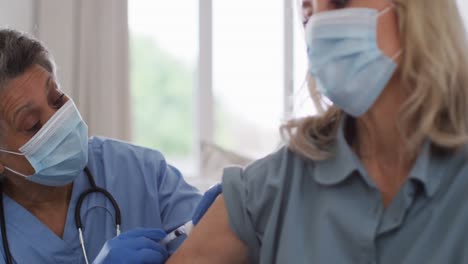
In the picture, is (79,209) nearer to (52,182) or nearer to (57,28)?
(52,182)

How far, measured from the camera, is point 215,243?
3.99 ft

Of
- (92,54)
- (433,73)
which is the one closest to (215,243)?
(433,73)

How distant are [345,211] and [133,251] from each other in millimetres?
468

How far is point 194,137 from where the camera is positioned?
→ 365cm

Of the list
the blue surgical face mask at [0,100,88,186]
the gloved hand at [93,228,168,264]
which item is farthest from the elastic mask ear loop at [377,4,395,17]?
the blue surgical face mask at [0,100,88,186]

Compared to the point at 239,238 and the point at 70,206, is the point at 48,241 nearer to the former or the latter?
the point at 70,206

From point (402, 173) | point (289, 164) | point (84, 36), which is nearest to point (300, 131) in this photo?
point (289, 164)

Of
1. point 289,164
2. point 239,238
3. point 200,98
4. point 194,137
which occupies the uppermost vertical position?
point 289,164

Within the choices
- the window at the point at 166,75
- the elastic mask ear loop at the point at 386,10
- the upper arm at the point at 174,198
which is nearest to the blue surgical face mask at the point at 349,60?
the elastic mask ear loop at the point at 386,10

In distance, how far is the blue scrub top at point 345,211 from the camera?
1062 mm

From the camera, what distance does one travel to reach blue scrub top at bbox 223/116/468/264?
3.48 ft

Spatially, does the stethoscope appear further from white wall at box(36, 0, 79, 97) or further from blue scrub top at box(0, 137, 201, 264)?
white wall at box(36, 0, 79, 97)

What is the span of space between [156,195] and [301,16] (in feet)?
2.34

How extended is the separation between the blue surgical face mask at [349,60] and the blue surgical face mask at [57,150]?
30.5 inches
